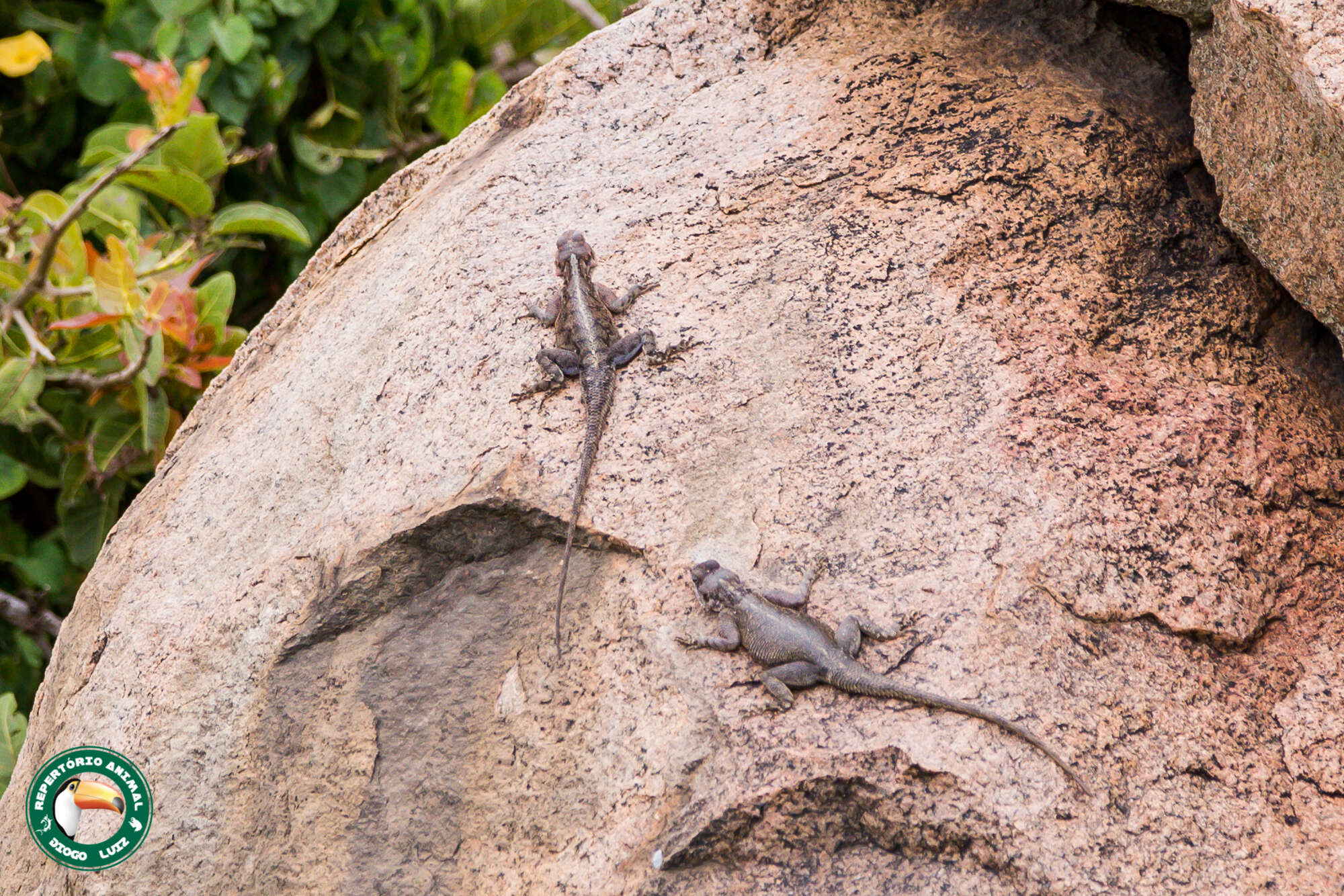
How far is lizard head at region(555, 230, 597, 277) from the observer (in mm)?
3531

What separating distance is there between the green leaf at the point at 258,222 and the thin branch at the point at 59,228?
42cm

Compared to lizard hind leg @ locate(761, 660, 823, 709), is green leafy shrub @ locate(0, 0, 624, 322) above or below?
above

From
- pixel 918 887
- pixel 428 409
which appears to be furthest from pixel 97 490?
pixel 918 887

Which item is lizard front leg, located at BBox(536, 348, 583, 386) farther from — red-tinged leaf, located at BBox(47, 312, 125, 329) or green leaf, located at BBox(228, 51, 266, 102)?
green leaf, located at BBox(228, 51, 266, 102)

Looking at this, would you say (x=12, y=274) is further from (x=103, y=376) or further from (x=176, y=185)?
(x=176, y=185)

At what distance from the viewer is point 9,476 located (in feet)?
15.5

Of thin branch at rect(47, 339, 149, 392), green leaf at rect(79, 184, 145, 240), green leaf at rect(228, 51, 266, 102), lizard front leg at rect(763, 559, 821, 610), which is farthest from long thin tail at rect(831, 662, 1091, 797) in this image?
green leaf at rect(228, 51, 266, 102)

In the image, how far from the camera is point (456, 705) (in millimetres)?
2980

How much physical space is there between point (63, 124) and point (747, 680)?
528cm

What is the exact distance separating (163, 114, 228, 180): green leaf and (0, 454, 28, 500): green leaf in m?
1.49

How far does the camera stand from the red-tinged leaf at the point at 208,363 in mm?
4652

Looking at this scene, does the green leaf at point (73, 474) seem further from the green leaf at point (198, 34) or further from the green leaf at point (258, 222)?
the green leaf at point (198, 34)

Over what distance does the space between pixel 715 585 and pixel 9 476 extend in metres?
3.58

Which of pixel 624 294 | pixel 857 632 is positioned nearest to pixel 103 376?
pixel 624 294
